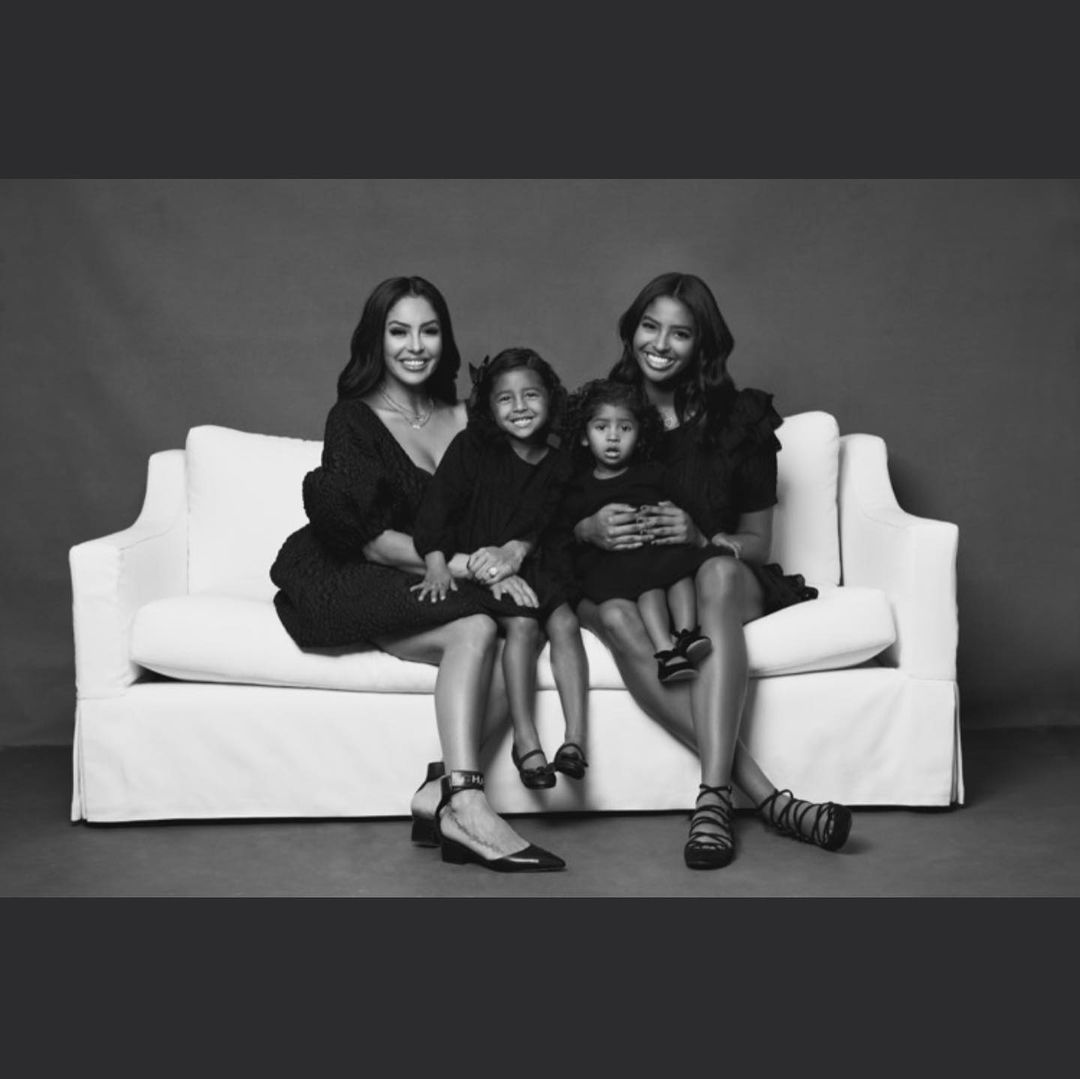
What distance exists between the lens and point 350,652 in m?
3.68

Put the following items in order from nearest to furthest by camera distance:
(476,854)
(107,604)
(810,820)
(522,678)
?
(476,854) < (810,820) < (522,678) < (107,604)

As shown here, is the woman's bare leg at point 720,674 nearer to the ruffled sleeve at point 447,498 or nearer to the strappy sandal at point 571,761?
the strappy sandal at point 571,761

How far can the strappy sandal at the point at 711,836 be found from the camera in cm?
328

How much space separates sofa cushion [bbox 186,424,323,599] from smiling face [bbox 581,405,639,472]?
1.02 meters

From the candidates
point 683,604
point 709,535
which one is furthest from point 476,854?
point 709,535

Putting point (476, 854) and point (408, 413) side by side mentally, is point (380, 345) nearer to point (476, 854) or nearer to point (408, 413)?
point (408, 413)

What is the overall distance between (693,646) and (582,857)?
1.70 feet

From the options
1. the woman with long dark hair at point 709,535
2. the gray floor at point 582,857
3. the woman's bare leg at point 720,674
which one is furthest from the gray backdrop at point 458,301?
the woman's bare leg at point 720,674

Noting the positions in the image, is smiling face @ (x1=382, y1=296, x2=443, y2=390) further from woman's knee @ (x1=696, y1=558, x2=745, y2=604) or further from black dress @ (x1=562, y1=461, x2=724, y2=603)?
woman's knee @ (x1=696, y1=558, x2=745, y2=604)

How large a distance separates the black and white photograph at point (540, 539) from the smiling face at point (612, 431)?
0.04 feet

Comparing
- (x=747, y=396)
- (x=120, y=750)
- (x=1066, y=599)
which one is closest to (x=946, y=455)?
(x=1066, y=599)

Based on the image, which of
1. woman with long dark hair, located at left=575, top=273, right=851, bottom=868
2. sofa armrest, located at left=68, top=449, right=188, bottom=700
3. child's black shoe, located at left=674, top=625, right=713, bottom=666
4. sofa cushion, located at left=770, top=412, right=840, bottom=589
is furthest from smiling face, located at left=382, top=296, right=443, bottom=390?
sofa cushion, located at left=770, top=412, right=840, bottom=589

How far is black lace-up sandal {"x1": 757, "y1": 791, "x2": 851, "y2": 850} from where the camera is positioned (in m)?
3.35

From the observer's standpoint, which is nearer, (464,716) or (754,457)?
(464,716)
